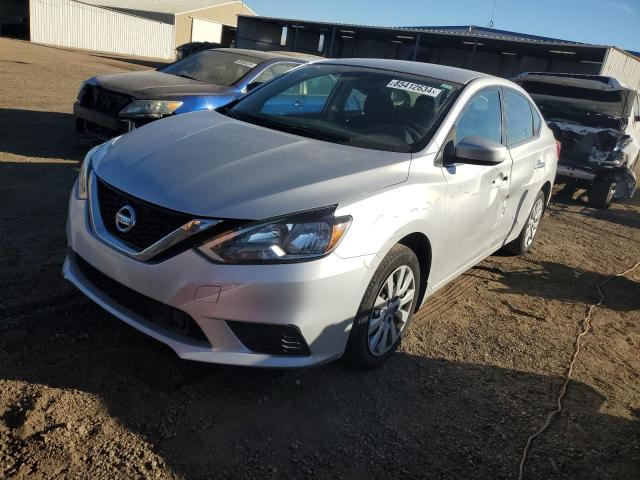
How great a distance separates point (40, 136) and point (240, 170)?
20.8 feet

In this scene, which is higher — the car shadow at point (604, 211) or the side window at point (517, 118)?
the side window at point (517, 118)

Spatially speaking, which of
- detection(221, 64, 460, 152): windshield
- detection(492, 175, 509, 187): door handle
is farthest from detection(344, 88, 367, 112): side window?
detection(492, 175, 509, 187): door handle

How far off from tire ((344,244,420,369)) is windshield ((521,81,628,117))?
731cm

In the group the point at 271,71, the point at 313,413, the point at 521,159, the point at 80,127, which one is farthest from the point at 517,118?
the point at 80,127

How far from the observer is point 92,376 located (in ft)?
9.14

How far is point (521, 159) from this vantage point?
459cm

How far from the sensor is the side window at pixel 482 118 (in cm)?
375

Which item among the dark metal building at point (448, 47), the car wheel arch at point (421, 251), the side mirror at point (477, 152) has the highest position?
the dark metal building at point (448, 47)

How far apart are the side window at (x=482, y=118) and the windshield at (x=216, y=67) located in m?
4.32

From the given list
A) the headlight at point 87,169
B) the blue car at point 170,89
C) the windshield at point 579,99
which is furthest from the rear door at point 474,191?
the windshield at point 579,99

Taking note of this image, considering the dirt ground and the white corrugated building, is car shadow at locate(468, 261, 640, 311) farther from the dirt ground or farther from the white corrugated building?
the white corrugated building

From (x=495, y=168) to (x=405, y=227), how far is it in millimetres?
1389

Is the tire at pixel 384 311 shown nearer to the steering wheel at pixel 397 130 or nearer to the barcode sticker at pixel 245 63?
the steering wheel at pixel 397 130

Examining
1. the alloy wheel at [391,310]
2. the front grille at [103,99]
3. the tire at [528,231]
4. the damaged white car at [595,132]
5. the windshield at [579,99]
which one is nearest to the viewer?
the alloy wheel at [391,310]
